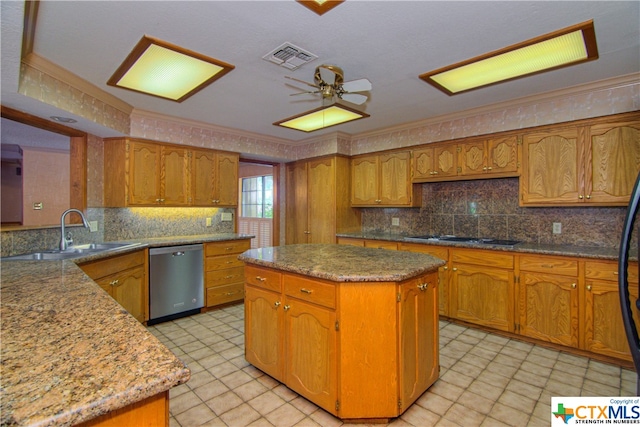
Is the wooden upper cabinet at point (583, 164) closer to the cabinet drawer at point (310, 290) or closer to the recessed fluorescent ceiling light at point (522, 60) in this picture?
the recessed fluorescent ceiling light at point (522, 60)

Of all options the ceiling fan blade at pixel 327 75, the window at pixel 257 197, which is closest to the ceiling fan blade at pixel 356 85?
the ceiling fan blade at pixel 327 75

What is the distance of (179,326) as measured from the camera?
134 inches

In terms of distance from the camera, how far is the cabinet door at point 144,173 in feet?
11.6

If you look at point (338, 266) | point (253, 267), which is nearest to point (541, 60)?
point (338, 266)

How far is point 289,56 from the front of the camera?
224 centimetres

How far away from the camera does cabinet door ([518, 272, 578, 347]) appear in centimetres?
272

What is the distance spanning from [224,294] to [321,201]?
6.25 feet

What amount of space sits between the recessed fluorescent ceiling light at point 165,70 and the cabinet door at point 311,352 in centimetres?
186

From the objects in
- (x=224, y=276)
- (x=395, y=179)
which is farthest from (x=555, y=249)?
(x=224, y=276)

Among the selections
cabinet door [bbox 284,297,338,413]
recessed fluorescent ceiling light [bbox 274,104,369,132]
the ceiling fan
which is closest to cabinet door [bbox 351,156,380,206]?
recessed fluorescent ceiling light [bbox 274,104,369,132]

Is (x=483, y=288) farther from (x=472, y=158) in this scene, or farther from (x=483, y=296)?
(x=472, y=158)

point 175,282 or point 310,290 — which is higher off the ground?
point 310,290

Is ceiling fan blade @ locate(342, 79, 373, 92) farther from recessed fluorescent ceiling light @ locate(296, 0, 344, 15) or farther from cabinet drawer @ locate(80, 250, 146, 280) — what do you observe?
cabinet drawer @ locate(80, 250, 146, 280)

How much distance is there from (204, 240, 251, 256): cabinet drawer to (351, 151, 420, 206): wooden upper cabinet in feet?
5.70
